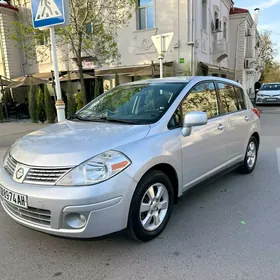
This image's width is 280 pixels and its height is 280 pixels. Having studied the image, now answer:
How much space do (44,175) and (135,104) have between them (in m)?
1.57

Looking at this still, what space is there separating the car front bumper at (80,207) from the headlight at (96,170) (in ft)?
0.15

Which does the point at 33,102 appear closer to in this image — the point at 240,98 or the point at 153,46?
the point at 153,46

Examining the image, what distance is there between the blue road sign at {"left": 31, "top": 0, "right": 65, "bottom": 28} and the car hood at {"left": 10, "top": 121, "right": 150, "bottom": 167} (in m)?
3.06

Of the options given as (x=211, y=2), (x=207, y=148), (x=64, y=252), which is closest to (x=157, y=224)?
(x=64, y=252)

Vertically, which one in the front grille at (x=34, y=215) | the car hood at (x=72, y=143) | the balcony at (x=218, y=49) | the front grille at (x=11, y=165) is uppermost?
the balcony at (x=218, y=49)

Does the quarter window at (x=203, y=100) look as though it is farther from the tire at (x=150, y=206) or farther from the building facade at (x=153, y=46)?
the building facade at (x=153, y=46)

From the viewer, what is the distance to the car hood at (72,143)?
2.47 m

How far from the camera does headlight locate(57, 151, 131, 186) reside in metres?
2.36

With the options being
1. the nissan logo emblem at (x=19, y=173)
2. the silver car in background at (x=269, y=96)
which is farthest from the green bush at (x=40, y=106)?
the silver car in background at (x=269, y=96)

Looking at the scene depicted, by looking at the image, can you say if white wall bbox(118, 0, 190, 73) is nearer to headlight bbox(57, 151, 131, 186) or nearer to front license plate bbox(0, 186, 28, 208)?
headlight bbox(57, 151, 131, 186)

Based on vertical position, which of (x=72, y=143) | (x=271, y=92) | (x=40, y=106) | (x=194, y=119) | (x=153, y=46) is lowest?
(x=271, y=92)

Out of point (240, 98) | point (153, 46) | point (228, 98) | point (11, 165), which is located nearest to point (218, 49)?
point (153, 46)

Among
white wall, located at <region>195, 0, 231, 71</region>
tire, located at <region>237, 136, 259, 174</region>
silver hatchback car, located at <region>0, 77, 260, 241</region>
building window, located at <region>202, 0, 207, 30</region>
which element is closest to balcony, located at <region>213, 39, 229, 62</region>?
white wall, located at <region>195, 0, 231, 71</region>

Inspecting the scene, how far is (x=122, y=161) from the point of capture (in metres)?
2.49
